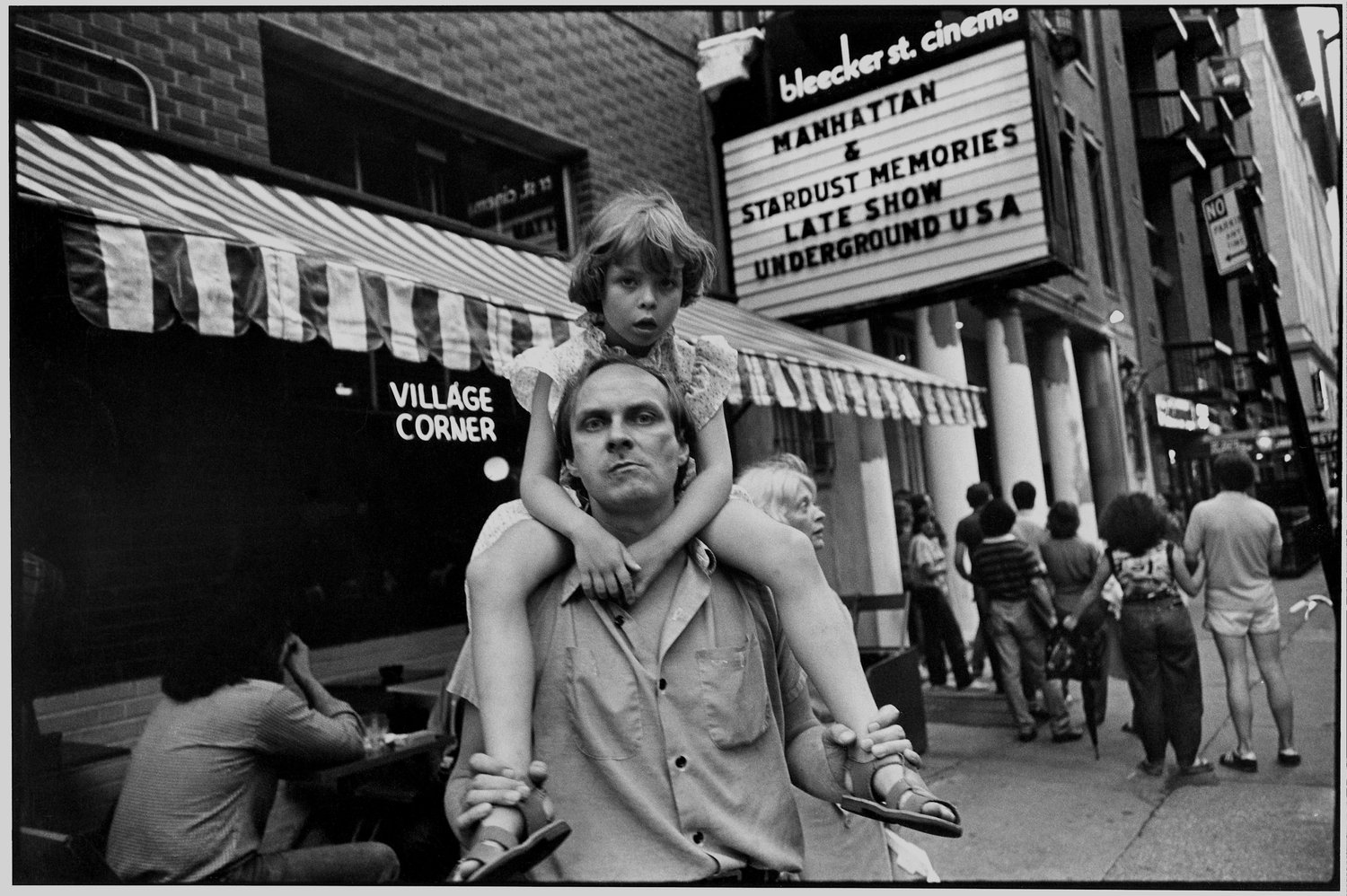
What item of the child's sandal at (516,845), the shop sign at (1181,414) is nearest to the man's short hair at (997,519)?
the child's sandal at (516,845)

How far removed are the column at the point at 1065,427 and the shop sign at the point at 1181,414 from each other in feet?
11.5

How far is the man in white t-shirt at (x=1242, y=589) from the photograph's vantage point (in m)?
5.90

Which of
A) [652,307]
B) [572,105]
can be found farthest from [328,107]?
[652,307]

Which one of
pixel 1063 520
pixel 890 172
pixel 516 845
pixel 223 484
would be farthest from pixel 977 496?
pixel 516 845

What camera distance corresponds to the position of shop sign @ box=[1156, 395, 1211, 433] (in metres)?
16.5

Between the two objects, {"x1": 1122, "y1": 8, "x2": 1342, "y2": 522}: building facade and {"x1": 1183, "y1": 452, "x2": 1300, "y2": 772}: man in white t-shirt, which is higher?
{"x1": 1122, "y1": 8, "x2": 1342, "y2": 522}: building facade

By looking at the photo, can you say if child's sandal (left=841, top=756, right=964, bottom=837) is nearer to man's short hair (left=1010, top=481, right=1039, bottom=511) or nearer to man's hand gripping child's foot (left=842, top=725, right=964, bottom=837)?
man's hand gripping child's foot (left=842, top=725, right=964, bottom=837)

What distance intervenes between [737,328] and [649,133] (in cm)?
218

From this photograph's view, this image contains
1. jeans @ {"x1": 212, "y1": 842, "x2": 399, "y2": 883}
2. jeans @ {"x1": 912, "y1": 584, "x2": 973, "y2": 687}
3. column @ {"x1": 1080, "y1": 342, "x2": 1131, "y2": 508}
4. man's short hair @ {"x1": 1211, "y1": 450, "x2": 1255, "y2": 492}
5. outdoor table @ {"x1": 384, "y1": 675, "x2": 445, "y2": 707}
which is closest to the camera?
jeans @ {"x1": 212, "y1": 842, "x2": 399, "y2": 883}

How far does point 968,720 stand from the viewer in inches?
292

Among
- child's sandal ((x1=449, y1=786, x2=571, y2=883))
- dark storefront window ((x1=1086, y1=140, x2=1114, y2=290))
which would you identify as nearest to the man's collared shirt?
child's sandal ((x1=449, y1=786, x2=571, y2=883))

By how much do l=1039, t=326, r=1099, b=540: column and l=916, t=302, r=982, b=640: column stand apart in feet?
13.1

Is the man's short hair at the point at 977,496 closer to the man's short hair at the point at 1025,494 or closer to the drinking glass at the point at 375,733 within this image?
the man's short hair at the point at 1025,494

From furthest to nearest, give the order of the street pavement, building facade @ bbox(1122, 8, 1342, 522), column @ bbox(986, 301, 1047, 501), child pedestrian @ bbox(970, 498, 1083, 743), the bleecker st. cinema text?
building facade @ bbox(1122, 8, 1342, 522)
column @ bbox(986, 301, 1047, 501)
child pedestrian @ bbox(970, 498, 1083, 743)
the bleecker st. cinema text
the street pavement
